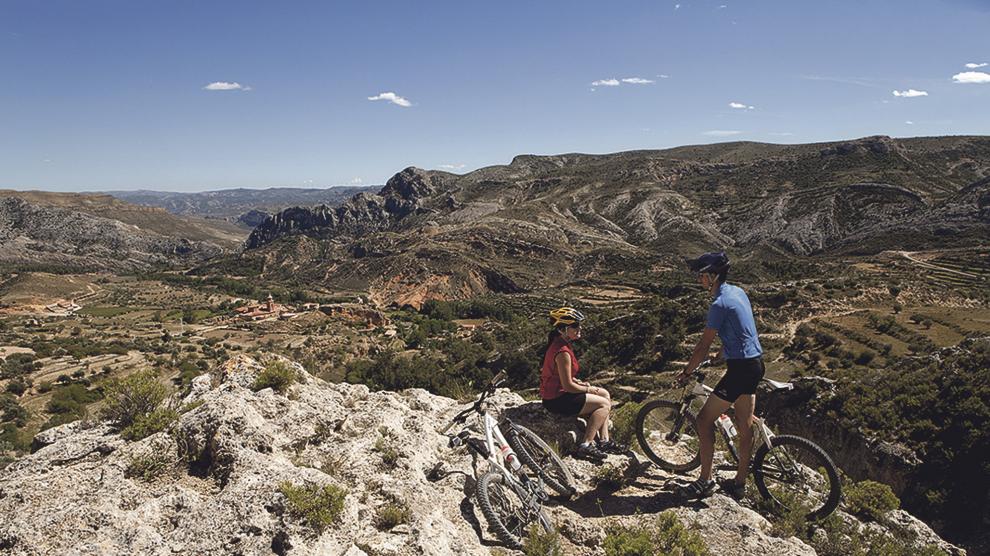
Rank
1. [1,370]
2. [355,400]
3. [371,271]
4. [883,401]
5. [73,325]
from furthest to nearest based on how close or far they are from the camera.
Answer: [371,271], [73,325], [1,370], [883,401], [355,400]

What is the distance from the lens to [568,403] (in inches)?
257

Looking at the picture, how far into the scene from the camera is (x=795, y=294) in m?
43.3

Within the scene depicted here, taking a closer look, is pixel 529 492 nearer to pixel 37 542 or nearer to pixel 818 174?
pixel 37 542

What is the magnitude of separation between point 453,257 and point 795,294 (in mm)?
80616

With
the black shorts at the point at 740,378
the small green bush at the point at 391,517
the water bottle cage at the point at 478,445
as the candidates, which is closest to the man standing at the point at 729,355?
the black shorts at the point at 740,378

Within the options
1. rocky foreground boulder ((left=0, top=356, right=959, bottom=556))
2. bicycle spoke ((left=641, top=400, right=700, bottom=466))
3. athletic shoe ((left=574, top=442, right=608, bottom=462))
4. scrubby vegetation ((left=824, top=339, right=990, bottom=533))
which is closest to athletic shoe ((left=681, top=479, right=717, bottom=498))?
rocky foreground boulder ((left=0, top=356, right=959, bottom=556))

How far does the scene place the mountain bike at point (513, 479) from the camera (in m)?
5.08

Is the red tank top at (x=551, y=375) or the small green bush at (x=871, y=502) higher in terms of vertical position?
the red tank top at (x=551, y=375)

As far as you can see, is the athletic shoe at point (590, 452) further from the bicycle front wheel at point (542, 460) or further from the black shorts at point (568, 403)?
the black shorts at point (568, 403)

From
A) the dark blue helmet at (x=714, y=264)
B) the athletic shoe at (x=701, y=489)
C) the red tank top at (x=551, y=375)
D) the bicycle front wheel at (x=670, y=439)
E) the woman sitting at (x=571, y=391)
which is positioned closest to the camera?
the dark blue helmet at (x=714, y=264)

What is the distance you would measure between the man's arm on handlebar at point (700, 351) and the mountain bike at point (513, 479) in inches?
80.1

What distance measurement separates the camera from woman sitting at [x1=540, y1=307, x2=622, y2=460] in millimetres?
6289

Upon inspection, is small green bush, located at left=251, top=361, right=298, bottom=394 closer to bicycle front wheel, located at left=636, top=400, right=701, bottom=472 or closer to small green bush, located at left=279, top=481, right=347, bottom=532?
small green bush, located at left=279, top=481, right=347, bottom=532

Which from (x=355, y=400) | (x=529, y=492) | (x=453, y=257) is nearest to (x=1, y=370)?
(x=355, y=400)
